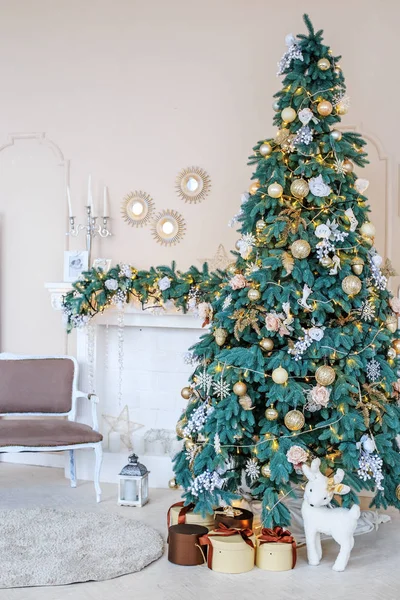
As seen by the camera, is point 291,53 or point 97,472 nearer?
point 291,53

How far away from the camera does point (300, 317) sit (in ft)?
12.2

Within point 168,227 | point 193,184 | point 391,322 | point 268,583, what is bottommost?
point 268,583

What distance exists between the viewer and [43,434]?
4.36 m

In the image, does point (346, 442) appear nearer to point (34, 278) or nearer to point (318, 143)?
point (318, 143)

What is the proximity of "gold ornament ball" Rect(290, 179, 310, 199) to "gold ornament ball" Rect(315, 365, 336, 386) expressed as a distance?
2.93ft

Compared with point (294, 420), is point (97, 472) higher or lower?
lower

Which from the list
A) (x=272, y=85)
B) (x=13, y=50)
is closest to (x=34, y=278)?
(x=13, y=50)

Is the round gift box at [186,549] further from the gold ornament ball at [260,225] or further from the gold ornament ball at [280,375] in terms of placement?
the gold ornament ball at [260,225]

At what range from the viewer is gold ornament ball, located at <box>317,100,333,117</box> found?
3796 mm

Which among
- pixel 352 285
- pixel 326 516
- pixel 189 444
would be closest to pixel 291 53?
pixel 352 285

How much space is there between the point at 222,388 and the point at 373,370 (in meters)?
0.79

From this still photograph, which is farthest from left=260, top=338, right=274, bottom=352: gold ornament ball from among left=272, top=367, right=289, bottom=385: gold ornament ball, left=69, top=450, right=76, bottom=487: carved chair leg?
left=69, top=450, right=76, bottom=487: carved chair leg

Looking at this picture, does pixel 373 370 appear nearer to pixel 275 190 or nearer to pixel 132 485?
pixel 275 190

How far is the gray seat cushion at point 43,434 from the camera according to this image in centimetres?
429
